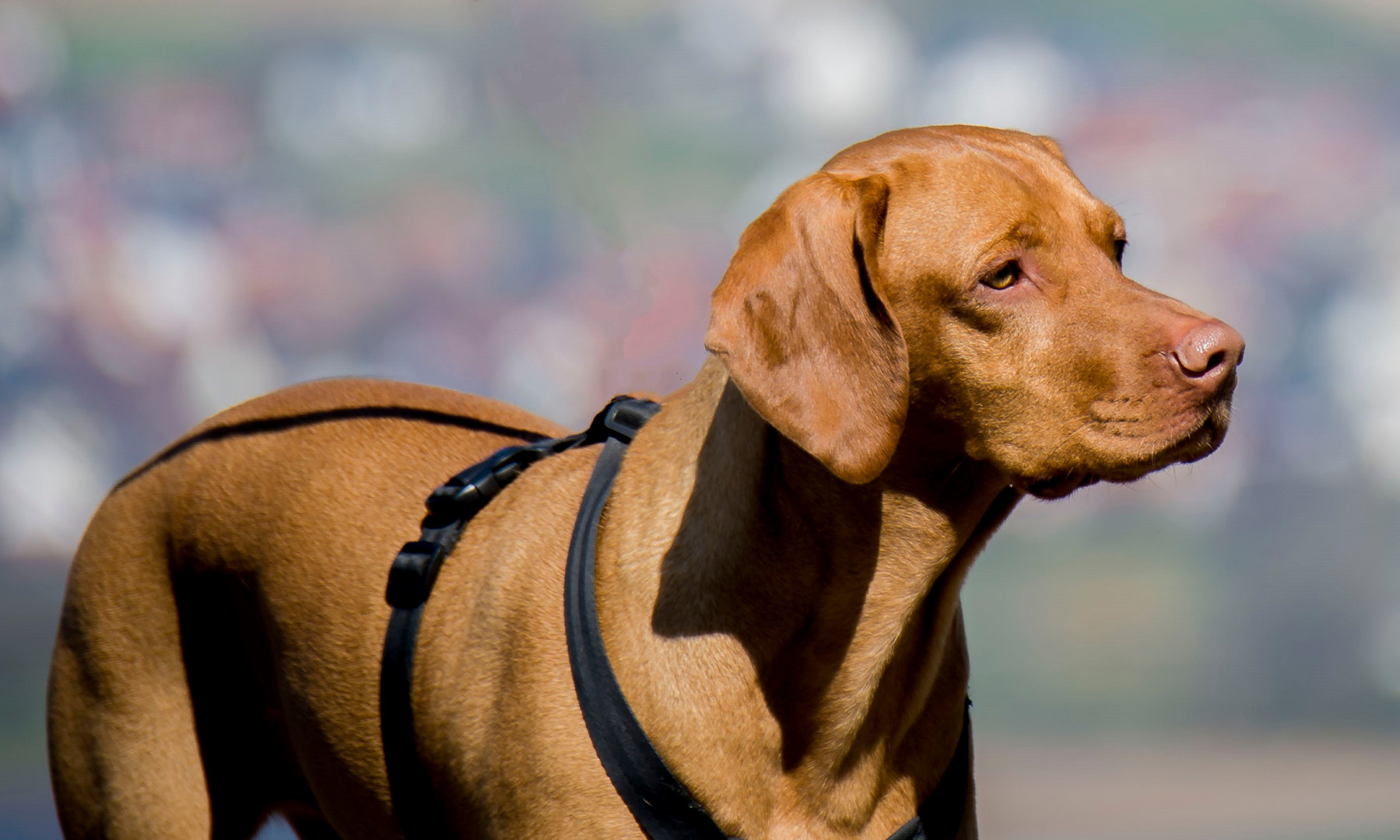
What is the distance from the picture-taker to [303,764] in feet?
11.1

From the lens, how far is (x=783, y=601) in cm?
257

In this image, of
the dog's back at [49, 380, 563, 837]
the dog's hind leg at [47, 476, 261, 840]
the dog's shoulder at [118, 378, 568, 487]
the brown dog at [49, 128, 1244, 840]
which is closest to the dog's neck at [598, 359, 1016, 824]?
the brown dog at [49, 128, 1244, 840]

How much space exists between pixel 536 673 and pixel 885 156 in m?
1.23

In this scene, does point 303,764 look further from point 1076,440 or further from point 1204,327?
point 1204,327

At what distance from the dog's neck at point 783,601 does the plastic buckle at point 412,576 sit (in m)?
0.54

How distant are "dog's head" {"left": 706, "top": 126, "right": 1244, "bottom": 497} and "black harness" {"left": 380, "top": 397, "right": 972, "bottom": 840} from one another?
23.2 inches

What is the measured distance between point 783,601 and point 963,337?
599mm

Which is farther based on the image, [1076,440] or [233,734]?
[233,734]

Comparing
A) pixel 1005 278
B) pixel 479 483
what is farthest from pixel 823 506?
pixel 479 483

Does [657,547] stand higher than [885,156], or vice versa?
[885,156]

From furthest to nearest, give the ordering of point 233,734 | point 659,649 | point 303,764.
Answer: point 233,734 → point 303,764 → point 659,649

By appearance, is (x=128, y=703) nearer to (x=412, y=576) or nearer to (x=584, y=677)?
(x=412, y=576)

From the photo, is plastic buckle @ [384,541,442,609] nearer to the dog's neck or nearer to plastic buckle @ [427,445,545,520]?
plastic buckle @ [427,445,545,520]

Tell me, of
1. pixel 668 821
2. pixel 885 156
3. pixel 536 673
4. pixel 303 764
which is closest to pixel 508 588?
pixel 536 673
